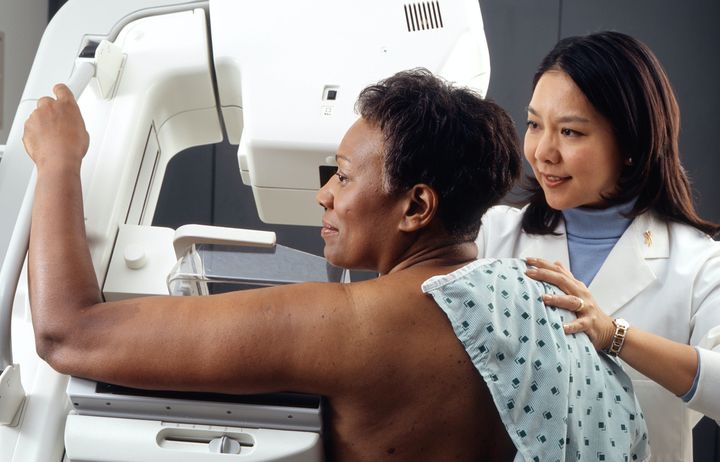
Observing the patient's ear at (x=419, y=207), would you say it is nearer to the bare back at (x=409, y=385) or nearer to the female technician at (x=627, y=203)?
the bare back at (x=409, y=385)

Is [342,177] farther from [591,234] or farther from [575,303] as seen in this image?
[591,234]

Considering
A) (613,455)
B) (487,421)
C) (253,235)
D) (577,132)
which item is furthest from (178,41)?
(613,455)

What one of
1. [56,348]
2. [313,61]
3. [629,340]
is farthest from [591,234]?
[56,348]

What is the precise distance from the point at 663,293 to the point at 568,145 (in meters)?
0.32

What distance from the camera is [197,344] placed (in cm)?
111

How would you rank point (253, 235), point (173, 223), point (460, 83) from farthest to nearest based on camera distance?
point (173, 223)
point (460, 83)
point (253, 235)

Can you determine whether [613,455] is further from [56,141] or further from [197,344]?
[56,141]

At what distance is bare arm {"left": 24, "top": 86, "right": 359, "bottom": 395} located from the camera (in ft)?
3.60

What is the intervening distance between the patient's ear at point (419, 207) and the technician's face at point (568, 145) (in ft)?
1.55

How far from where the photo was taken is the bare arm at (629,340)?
1.25m

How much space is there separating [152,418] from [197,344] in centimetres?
16

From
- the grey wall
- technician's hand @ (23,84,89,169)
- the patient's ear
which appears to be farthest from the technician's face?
the grey wall

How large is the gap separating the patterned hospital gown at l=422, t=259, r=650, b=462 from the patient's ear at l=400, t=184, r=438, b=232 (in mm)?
89

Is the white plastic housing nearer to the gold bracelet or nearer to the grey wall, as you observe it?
the gold bracelet
